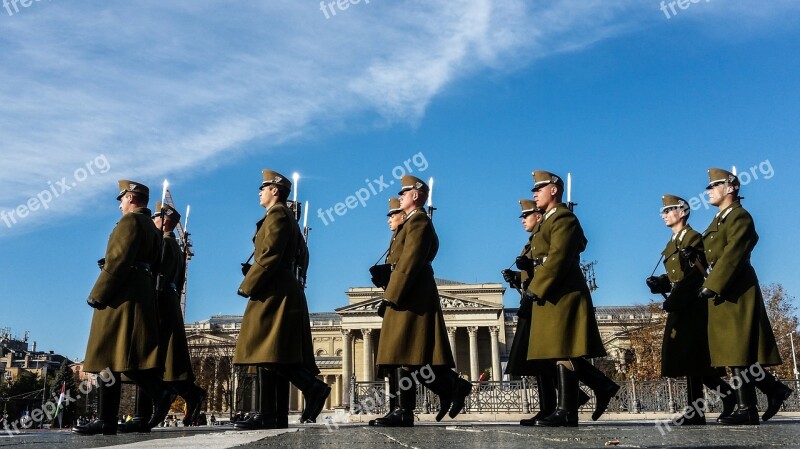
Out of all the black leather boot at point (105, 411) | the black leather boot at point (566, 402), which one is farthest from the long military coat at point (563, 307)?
the black leather boot at point (105, 411)

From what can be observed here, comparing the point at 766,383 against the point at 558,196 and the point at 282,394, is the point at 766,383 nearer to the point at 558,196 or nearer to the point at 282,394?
the point at 558,196

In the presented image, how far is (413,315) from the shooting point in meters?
8.12

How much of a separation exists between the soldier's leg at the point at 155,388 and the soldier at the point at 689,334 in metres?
6.16

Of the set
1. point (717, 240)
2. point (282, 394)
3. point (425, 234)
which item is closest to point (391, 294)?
point (425, 234)

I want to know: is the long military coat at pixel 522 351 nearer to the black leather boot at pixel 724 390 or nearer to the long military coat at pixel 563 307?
the long military coat at pixel 563 307

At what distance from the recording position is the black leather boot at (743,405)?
25.2 ft

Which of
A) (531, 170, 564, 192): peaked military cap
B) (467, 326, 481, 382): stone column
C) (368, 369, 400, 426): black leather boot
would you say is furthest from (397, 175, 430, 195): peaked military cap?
(467, 326, 481, 382): stone column

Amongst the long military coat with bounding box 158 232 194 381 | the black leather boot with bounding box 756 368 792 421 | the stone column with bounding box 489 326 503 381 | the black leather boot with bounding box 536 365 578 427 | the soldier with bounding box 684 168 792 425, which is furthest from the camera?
the stone column with bounding box 489 326 503 381

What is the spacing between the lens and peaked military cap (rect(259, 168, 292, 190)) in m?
8.29

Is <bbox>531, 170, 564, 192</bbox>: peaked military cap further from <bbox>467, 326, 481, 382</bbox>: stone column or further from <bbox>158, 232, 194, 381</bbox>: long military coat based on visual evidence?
<bbox>467, 326, 481, 382</bbox>: stone column

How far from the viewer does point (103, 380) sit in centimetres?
741

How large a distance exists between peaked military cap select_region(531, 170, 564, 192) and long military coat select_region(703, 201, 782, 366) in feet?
6.49

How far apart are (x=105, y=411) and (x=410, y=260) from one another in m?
3.65

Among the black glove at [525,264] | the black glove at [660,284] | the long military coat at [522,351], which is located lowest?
the long military coat at [522,351]
